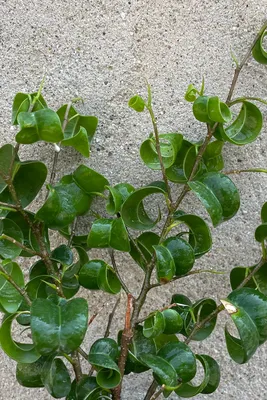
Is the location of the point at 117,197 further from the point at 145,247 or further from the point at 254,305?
the point at 254,305

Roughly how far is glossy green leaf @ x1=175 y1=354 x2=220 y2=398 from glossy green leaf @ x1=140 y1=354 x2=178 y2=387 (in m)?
0.06

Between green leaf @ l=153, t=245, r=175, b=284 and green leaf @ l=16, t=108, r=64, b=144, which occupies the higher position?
green leaf @ l=16, t=108, r=64, b=144

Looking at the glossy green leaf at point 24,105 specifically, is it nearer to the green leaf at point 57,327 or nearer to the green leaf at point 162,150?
the green leaf at point 162,150

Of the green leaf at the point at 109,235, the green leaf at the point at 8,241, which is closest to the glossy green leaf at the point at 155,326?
the green leaf at the point at 109,235

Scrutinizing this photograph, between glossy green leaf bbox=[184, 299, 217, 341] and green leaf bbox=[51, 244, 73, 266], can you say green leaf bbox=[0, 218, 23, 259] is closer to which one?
green leaf bbox=[51, 244, 73, 266]

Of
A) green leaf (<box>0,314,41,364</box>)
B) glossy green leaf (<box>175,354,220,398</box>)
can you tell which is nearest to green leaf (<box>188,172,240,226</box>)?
glossy green leaf (<box>175,354,220,398</box>)

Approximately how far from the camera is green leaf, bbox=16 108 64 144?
680 mm

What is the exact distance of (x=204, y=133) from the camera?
91 centimetres

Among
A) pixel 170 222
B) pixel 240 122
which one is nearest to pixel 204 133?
pixel 240 122

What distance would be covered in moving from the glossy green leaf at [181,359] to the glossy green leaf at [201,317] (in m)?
0.06

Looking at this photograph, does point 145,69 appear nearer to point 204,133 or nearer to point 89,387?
point 204,133

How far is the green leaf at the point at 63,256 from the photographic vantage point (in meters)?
0.81

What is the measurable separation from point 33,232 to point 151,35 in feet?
1.37

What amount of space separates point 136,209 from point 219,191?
0.41 feet
